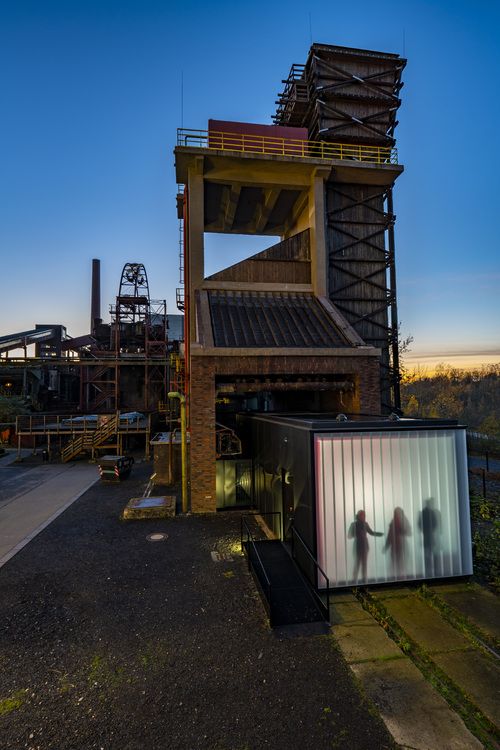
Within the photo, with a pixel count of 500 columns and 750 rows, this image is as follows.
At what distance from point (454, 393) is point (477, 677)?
91289mm

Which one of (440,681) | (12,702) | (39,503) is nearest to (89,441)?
(39,503)

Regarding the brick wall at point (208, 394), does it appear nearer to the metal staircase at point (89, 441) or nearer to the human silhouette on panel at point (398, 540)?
the human silhouette on panel at point (398, 540)

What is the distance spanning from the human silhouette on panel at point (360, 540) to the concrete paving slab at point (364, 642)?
1.11 m

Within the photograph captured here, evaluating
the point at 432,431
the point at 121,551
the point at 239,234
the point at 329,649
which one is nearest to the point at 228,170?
the point at 239,234

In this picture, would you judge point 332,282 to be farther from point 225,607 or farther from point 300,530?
point 225,607

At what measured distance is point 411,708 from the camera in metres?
4.74

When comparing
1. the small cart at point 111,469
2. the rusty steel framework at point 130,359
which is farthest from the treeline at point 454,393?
the small cart at point 111,469

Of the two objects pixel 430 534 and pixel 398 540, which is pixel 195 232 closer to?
pixel 398 540

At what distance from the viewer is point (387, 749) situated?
4.18 metres

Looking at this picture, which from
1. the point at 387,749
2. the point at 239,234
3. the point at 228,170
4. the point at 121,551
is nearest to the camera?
the point at 387,749

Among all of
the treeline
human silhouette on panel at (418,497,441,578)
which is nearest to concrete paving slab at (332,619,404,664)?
human silhouette on panel at (418,497,441,578)

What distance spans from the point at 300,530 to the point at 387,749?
4.34 metres

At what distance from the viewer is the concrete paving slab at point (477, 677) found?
4754mm

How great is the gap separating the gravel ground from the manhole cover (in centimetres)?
131
